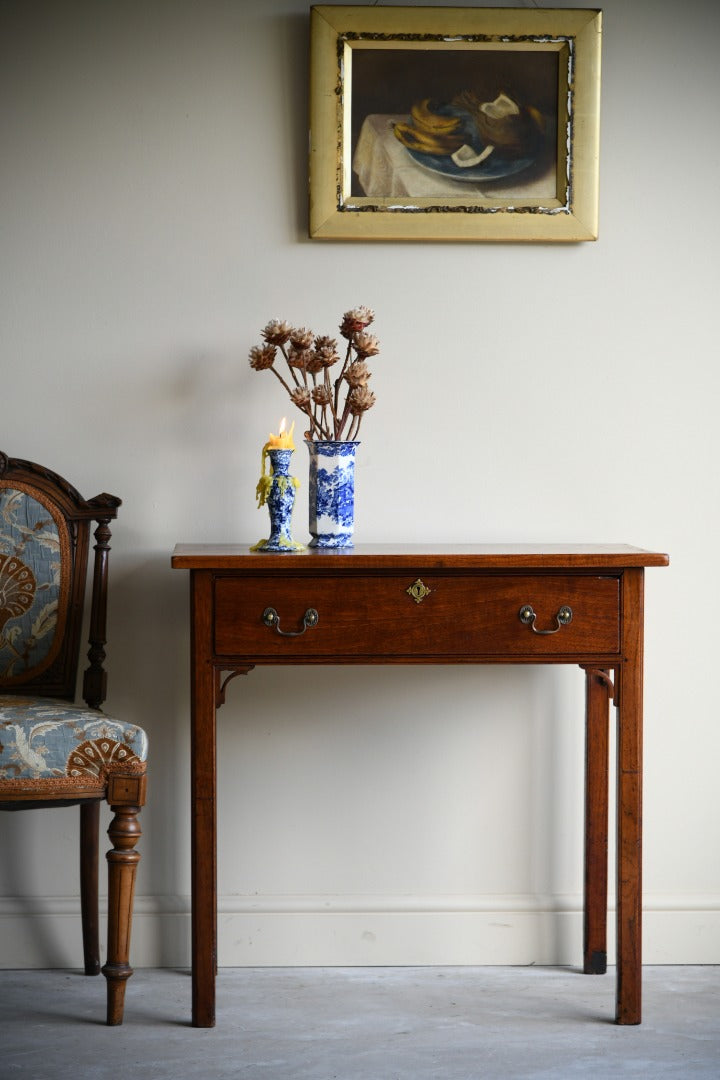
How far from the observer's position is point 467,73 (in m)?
2.49

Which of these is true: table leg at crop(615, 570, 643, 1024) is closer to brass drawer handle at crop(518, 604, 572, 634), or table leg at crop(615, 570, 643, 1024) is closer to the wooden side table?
the wooden side table

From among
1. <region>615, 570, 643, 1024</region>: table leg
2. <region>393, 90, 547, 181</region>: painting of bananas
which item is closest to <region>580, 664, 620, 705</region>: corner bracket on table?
<region>615, 570, 643, 1024</region>: table leg

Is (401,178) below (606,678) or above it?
above

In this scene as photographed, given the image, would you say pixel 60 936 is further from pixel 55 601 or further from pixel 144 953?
pixel 55 601

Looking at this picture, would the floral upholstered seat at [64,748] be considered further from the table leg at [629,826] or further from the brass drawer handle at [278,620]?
the table leg at [629,826]

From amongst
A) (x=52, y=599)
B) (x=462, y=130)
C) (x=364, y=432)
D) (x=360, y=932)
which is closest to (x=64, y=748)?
(x=52, y=599)

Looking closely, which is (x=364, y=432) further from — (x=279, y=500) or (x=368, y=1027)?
(x=368, y=1027)

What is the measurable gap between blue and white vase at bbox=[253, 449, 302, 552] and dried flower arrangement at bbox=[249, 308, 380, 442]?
108mm

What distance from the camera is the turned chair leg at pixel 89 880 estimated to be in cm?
235

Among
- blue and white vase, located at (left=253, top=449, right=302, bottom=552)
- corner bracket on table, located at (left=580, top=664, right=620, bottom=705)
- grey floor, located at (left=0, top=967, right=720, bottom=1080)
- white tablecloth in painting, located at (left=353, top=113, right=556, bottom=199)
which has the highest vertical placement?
white tablecloth in painting, located at (left=353, top=113, right=556, bottom=199)

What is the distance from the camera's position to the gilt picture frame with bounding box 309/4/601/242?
97.5 inches

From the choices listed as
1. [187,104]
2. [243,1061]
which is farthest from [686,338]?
[243,1061]

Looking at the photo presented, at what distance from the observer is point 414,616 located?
2.06m

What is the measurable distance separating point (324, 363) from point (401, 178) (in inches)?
20.2
